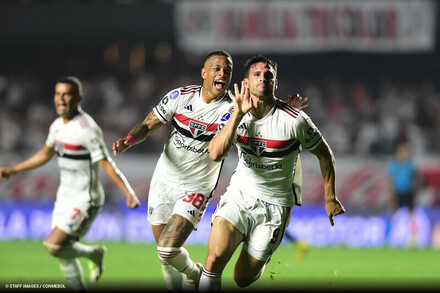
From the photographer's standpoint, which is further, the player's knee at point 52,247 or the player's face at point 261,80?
the player's knee at point 52,247

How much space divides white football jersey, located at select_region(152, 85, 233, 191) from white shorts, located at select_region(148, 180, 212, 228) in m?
0.06

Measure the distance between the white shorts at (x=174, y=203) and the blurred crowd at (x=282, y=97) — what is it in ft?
35.9

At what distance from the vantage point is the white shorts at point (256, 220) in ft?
24.3

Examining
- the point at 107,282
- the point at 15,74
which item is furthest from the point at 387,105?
the point at 107,282

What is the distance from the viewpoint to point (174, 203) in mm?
8234

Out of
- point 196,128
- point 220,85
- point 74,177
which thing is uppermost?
point 220,85

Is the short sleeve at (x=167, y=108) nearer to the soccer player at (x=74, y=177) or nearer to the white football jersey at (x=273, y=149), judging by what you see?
the soccer player at (x=74, y=177)

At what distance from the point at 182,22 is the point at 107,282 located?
1082cm

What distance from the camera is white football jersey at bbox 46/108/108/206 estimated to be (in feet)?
28.0

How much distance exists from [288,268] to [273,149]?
19.5ft

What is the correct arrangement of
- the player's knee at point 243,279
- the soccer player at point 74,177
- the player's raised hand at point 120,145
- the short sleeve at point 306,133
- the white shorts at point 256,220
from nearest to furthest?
the short sleeve at point 306,133, the white shorts at point 256,220, the player's knee at point 243,279, the player's raised hand at point 120,145, the soccer player at point 74,177

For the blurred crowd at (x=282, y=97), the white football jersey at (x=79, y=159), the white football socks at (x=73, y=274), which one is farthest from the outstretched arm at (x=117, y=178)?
the blurred crowd at (x=282, y=97)

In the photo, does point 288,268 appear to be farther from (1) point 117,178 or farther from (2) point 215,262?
(2) point 215,262

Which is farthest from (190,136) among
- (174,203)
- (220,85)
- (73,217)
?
(73,217)
